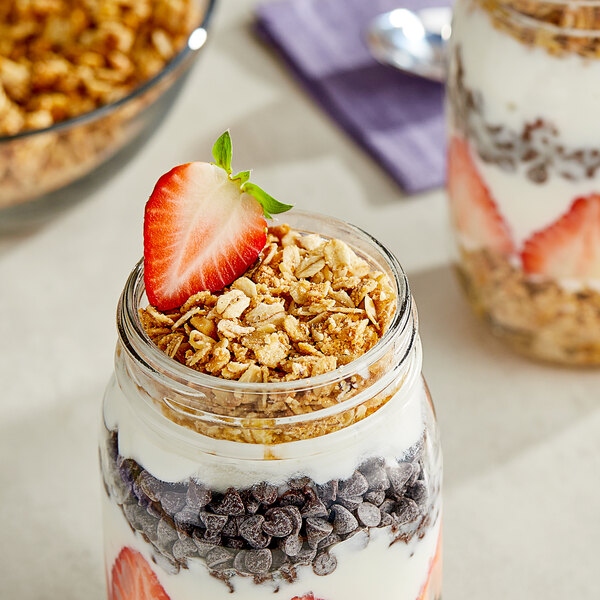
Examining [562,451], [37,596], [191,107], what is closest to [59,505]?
[37,596]

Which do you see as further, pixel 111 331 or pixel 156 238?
pixel 111 331

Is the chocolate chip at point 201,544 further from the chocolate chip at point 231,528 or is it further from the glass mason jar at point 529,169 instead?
the glass mason jar at point 529,169

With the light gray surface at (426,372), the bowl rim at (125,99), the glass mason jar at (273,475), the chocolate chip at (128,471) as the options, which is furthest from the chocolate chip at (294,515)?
the bowl rim at (125,99)

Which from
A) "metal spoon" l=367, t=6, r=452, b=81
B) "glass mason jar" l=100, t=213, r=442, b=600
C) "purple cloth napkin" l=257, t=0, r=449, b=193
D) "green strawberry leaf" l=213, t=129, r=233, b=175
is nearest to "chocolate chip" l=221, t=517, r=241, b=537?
"glass mason jar" l=100, t=213, r=442, b=600

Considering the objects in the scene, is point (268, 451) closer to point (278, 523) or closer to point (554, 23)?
point (278, 523)

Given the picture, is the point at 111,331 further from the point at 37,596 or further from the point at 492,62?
the point at 492,62

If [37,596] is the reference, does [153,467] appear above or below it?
above
